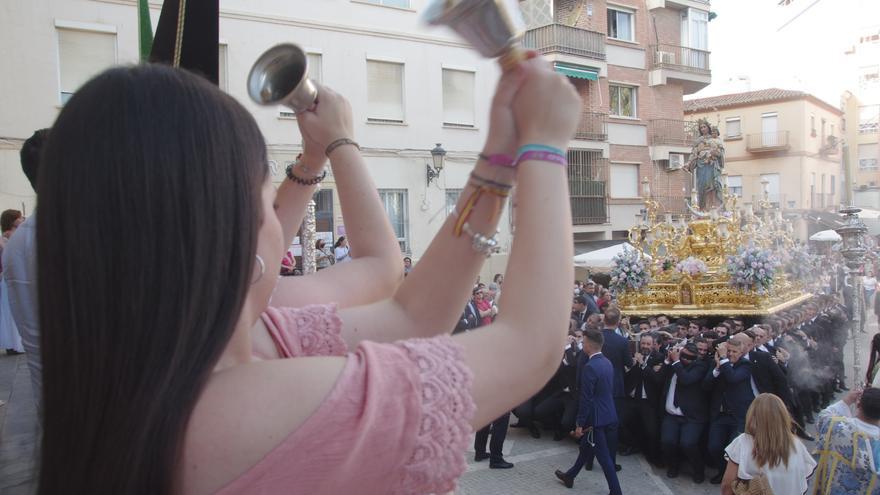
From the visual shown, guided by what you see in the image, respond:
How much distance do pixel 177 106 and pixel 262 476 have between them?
52 cm

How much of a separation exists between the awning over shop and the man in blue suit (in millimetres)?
16341

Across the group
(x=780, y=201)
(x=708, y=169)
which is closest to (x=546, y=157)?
(x=708, y=169)

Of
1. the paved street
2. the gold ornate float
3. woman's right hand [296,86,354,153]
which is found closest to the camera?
woman's right hand [296,86,354,153]

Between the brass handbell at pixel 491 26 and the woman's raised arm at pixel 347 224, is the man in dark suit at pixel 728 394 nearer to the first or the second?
the woman's raised arm at pixel 347 224

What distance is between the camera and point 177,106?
0.93 meters

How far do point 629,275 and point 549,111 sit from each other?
11.2 meters

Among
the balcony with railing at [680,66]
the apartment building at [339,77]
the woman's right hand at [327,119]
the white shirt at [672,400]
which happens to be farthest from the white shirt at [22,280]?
the balcony with railing at [680,66]

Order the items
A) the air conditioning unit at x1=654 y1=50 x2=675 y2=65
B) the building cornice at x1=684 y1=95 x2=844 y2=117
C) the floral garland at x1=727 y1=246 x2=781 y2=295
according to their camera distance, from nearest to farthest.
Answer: the floral garland at x1=727 y1=246 x2=781 y2=295, the air conditioning unit at x1=654 y1=50 x2=675 y2=65, the building cornice at x1=684 y1=95 x2=844 y2=117

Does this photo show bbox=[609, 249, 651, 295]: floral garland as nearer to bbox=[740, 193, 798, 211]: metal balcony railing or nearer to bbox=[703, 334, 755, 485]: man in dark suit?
bbox=[703, 334, 755, 485]: man in dark suit

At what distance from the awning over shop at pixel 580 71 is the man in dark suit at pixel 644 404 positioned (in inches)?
606

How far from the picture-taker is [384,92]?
1669 cm

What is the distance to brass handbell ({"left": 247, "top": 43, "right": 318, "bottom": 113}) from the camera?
4.61 feet

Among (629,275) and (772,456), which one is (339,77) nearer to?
(629,275)

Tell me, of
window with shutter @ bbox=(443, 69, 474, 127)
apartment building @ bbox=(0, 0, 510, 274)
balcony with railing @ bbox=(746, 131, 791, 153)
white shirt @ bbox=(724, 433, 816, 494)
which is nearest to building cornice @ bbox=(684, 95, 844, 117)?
balcony with railing @ bbox=(746, 131, 791, 153)
